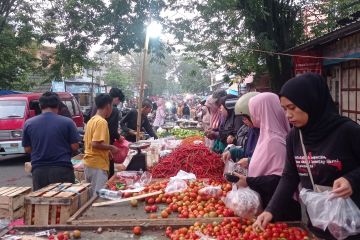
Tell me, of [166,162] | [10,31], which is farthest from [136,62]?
[166,162]

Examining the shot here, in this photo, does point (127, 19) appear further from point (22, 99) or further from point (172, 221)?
point (172, 221)

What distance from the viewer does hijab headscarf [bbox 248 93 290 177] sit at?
11.0 ft

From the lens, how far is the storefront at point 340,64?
863 centimetres

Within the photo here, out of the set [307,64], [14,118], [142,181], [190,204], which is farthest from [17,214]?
[307,64]

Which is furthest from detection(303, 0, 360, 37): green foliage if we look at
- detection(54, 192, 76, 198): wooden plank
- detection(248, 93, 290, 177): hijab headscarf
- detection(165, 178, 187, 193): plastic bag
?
detection(54, 192, 76, 198): wooden plank

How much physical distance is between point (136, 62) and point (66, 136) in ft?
233

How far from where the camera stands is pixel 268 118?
3.40 m

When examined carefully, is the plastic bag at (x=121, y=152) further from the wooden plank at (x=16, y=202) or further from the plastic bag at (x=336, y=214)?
the plastic bag at (x=336, y=214)

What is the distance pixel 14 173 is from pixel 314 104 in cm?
1022

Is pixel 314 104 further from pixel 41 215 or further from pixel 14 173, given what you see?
pixel 14 173

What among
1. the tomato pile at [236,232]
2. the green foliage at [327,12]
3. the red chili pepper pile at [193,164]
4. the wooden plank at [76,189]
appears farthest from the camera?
the green foliage at [327,12]

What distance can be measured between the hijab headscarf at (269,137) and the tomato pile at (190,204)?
2.00ft

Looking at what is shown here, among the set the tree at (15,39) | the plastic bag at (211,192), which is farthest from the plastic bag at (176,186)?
the tree at (15,39)

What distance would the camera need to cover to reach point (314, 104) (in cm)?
248
